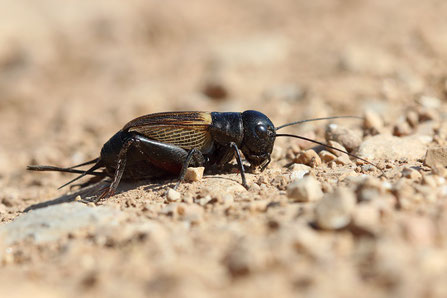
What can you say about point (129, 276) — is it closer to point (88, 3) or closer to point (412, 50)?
point (412, 50)

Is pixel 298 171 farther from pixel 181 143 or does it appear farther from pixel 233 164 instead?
pixel 181 143

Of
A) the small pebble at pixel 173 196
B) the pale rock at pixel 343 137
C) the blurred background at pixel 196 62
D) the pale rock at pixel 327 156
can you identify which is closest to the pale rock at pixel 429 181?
the pale rock at pixel 327 156

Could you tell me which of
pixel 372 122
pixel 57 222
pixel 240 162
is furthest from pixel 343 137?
pixel 57 222

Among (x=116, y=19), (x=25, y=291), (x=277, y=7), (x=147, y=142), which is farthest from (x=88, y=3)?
(x=25, y=291)

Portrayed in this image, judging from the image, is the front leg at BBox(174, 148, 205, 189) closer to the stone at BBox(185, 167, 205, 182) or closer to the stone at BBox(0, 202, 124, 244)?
the stone at BBox(185, 167, 205, 182)

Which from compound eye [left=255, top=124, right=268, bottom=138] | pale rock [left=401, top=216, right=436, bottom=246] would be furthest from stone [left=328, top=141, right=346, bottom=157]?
pale rock [left=401, top=216, right=436, bottom=246]

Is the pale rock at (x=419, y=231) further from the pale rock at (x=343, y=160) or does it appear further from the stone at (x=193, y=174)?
the stone at (x=193, y=174)
